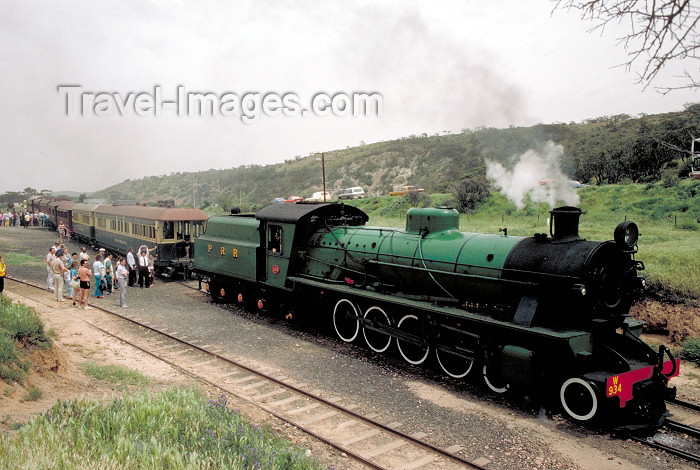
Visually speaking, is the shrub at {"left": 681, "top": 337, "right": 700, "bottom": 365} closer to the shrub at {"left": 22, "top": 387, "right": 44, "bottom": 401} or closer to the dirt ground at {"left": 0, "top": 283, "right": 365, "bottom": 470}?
the dirt ground at {"left": 0, "top": 283, "right": 365, "bottom": 470}

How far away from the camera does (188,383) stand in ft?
29.1

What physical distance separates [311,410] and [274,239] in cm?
637

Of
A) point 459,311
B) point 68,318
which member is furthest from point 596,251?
point 68,318

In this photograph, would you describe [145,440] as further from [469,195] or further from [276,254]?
[469,195]

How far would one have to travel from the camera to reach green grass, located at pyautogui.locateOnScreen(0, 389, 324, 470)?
4.77 metres

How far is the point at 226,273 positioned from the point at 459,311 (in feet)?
28.1

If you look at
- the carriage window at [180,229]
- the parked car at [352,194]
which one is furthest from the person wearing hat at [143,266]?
the parked car at [352,194]

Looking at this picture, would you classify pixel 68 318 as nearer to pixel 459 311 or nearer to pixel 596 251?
pixel 459 311

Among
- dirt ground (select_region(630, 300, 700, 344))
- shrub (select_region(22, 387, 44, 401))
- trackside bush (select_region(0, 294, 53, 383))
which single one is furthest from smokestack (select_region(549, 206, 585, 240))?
trackside bush (select_region(0, 294, 53, 383))

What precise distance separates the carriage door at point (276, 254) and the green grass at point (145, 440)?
6246mm

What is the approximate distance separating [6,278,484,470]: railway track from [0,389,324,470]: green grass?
32.6 inches

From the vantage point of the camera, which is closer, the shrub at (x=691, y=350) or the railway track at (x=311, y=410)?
the railway track at (x=311, y=410)

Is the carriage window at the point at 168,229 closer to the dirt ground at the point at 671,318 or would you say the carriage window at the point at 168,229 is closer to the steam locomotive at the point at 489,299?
the steam locomotive at the point at 489,299

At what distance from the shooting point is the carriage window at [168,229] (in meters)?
20.0
